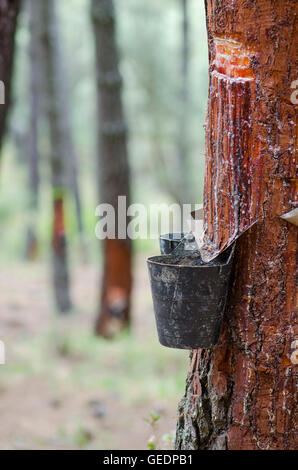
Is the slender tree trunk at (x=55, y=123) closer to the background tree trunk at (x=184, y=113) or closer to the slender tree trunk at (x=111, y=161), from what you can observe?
the slender tree trunk at (x=111, y=161)

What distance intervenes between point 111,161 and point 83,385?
282 cm

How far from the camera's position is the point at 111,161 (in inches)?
270

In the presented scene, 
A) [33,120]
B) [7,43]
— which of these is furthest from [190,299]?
[33,120]

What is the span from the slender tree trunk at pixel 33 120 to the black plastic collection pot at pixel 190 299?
7.62 meters

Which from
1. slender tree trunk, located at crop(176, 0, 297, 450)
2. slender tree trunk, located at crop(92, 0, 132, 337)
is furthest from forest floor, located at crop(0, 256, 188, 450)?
slender tree trunk, located at crop(176, 0, 297, 450)

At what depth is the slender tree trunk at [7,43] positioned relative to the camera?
3.78 metres

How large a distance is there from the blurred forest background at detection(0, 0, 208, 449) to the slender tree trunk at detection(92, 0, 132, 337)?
0.16 meters

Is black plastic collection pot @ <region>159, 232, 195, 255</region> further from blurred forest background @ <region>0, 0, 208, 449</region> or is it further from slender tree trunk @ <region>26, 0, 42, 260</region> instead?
slender tree trunk @ <region>26, 0, 42, 260</region>

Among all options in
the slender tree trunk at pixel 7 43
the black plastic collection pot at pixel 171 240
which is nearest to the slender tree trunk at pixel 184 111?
the slender tree trunk at pixel 7 43

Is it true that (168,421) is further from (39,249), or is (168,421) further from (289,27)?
(39,249)

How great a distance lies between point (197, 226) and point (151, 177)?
1469 cm

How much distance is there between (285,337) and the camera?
1.77 metres

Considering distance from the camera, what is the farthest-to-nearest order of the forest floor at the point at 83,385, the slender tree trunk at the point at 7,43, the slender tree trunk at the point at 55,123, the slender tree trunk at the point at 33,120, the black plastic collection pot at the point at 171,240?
1. the slender tree trunk at the point at 33,120
2. the slender tree trunk at the point at 55,123
3. the forest floor at the point at 83,385
4. the slender tree trunk at the point at 7,43
5. the black plastic collection pot at the point at 171,240
